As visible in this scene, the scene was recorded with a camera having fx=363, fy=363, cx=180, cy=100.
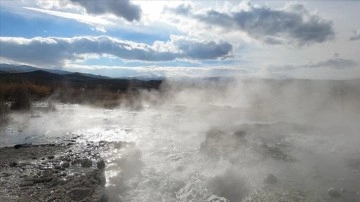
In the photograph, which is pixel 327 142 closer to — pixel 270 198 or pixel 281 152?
pixel 281 152

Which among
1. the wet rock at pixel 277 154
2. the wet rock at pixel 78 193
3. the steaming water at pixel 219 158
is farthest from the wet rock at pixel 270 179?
the wet rock at pixel 78 193

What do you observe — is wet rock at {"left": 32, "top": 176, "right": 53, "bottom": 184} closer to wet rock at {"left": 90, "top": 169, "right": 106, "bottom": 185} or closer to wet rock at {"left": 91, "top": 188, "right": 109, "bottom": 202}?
wet rock at {"left": 90, "top": 169, "right": 106, "bottom": 185}

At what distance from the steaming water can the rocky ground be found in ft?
1.87

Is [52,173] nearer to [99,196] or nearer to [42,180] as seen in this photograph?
[42,180]

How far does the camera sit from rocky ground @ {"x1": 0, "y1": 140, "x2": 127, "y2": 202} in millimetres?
8922

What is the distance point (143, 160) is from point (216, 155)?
8.80 feet

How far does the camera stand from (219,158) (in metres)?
12.8

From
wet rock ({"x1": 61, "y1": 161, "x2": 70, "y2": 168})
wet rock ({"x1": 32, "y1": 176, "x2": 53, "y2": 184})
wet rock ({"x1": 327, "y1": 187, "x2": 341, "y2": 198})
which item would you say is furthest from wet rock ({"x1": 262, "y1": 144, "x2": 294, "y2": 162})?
wet rock ({"x1": 32, "y1": 176, "x2": 53, "y2": 184})

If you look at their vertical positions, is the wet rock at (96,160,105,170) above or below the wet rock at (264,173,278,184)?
below

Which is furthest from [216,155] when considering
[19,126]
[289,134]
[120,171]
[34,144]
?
[19,126]

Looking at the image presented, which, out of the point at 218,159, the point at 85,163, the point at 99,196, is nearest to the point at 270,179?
the point at 218,159

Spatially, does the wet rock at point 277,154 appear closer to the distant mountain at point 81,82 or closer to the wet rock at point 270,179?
the wet rock at point 270,179

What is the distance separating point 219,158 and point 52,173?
18.3 feet

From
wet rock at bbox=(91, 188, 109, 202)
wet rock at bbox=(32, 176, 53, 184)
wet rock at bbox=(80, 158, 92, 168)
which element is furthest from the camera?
wet rock at bbox=(80, 158, 92, 168)
